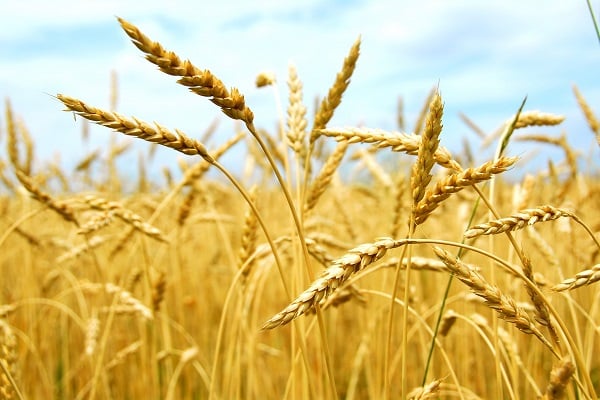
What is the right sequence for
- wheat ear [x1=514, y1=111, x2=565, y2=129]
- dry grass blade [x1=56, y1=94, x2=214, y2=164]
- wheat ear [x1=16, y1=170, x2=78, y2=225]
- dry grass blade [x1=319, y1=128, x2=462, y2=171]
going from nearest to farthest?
dry grass blade [x1=56, y1=94, x2=214, y2=164]
dry grass blade [x1=319, y1=128, x2=462, y2=171]
wheat ear [x1=514, y1=111, x2=565, y2=129]
wheat ear [x1=16, y1=170, x2=78, y2=225]

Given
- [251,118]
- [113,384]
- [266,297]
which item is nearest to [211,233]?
[266,297]

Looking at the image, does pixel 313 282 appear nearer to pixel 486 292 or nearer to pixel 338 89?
pixel 486 292

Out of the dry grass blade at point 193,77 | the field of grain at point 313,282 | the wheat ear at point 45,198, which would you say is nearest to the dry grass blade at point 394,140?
the field of grain at point 313,282

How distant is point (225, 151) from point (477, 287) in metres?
1.02

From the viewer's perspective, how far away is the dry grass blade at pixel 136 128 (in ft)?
2.32

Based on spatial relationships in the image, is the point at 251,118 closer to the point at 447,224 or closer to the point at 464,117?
the point at 464,117

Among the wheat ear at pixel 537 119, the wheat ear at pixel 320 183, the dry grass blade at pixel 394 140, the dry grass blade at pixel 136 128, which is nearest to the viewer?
the dry grass blade at pixel 136 128

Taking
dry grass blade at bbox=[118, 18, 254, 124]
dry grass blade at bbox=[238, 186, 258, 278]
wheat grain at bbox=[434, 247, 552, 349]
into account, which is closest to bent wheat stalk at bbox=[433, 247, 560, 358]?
wheat grain at bbox=[434, 247, 552, 349]

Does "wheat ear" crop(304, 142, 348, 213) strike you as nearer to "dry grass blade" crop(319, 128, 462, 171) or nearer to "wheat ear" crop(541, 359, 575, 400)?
"dry grass blade" crop(319, 128, 462, 171)

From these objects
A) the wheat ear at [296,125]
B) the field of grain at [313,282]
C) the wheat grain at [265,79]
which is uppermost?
the wheat grain at [265,79]

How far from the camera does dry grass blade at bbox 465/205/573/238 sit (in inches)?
28.8

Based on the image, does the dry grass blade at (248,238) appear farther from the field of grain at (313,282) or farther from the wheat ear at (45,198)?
the wheat ear at (45,198)

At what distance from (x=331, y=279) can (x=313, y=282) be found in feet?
0.28

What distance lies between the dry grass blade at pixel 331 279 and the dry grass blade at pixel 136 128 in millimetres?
232
